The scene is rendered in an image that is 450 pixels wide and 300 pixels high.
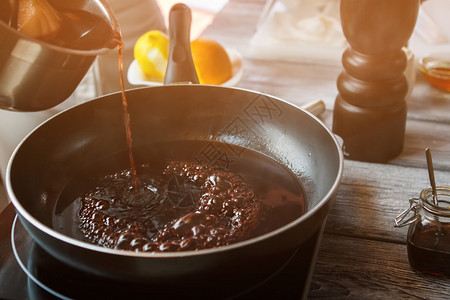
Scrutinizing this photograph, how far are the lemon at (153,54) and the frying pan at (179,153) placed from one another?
19 cm

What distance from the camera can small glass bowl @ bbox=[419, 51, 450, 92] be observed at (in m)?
1.03

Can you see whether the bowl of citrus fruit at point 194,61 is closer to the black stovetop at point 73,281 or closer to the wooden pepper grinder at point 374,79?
the wooden pepper grinder at point 374,79

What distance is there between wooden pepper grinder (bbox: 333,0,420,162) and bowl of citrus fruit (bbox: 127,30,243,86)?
269mm

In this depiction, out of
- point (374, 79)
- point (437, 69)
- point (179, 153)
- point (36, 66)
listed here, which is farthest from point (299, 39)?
point (36, 66)

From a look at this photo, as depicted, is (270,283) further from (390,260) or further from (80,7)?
(80,7)

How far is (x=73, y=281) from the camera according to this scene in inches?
20.3

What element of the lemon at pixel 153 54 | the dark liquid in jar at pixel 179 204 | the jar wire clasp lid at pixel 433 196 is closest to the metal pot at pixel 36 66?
the dark liquid in jar at pixel 179 204

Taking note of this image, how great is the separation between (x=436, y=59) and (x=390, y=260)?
640 mm

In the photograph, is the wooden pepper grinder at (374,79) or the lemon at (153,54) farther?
the lemon at (153,54)

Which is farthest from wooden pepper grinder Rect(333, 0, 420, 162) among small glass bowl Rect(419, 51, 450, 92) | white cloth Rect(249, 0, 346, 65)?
white cloth Rect(249, 0, 346, 65)

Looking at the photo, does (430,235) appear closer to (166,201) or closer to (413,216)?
(413,216)

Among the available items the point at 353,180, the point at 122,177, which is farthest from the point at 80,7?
the point at 353,180

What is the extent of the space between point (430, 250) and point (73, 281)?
0.43 metres

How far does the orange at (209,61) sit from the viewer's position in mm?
989
